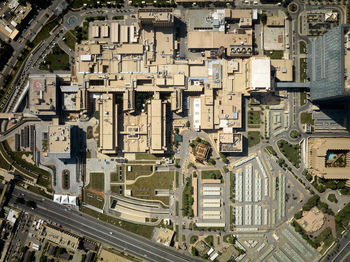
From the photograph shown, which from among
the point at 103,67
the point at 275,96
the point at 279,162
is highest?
the point at 103,67

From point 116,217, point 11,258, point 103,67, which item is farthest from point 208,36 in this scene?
point 11,258

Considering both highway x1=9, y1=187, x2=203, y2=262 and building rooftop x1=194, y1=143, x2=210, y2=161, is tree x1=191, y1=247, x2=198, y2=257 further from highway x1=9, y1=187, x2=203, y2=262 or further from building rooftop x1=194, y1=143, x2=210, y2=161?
building rooftop x1=194, y1=143, x2=210, y2=161

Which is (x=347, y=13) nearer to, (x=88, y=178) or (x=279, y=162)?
(x=279, y=162)

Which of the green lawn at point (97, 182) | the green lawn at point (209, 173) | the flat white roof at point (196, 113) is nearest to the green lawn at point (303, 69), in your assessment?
the flat white roof at point (196, 113)

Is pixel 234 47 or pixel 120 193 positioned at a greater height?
pixel 234 47

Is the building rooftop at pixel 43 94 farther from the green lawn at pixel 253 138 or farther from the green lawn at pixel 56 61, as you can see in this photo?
the green lawn at pixel 253 138

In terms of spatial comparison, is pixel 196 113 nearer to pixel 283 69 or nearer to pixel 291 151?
pixel 283 69

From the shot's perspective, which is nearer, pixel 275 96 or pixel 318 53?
pixel 318 53
